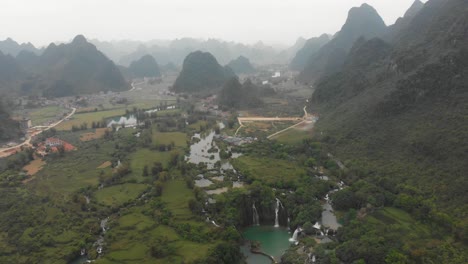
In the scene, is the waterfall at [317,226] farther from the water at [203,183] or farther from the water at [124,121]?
the water at [124,121]

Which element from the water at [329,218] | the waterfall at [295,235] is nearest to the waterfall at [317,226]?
the water at [329,218]

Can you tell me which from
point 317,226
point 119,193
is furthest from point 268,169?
point 119,193

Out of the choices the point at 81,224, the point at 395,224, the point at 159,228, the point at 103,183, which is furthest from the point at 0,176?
the point at 395,224

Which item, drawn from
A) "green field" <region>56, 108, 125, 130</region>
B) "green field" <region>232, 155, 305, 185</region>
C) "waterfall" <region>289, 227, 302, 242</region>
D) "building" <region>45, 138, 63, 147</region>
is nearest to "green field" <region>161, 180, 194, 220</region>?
"green field" <region>232, 155, 305, 185</region>

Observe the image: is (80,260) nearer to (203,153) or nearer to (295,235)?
(295,235)

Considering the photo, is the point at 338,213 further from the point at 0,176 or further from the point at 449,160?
the point at 0,176

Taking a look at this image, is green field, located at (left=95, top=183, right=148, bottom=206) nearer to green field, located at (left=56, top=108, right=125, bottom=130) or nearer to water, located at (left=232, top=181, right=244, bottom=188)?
water, located at (left=232, top=181, right=244, bottom=188)
